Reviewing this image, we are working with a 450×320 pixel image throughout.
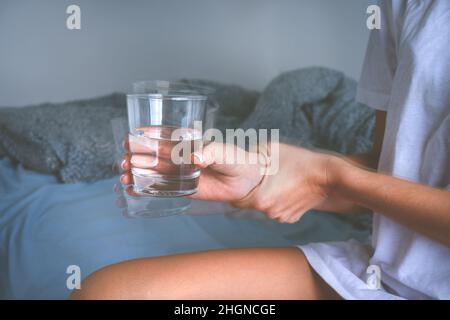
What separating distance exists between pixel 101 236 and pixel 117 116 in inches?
16.4

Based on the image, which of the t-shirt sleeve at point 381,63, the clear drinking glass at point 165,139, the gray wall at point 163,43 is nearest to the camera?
the clear drinking glass at point 165,139

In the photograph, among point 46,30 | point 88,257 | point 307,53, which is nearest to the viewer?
point 88,257

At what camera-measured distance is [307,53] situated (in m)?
0.88

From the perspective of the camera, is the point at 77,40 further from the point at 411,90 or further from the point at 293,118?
the point at 411,90

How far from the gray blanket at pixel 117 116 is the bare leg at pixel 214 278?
1.07 feet

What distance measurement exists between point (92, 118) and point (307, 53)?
1.43 ft

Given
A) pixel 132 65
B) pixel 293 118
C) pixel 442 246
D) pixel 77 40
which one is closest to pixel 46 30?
pixel 77 40

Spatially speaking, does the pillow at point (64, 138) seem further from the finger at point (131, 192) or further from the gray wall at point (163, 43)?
the finger at point (131, 192)

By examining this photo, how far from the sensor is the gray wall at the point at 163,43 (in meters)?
0.71

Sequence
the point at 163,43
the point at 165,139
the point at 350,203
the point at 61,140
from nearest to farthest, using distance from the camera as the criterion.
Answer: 1. the point at 165,139
2. the point at 350,203
3. the point at 61,140
4. the point at 163,43

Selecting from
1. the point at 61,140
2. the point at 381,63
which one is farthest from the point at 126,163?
the point at 61,140

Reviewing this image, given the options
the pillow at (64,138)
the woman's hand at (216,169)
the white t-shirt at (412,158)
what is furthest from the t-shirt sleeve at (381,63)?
the pillow at (64,138)

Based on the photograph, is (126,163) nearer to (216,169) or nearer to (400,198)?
(216,169)

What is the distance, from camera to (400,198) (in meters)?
0.33
